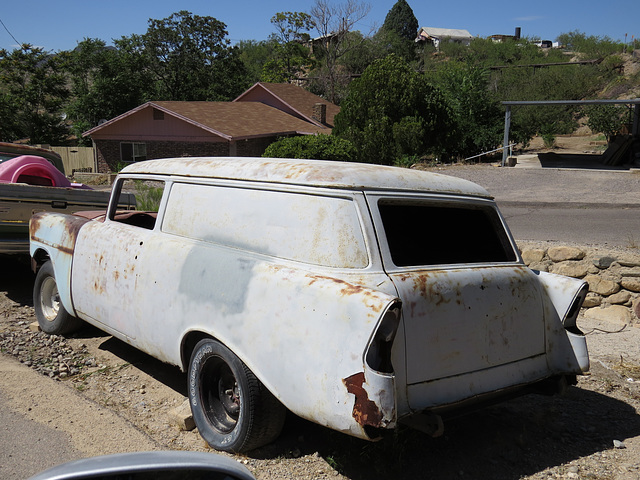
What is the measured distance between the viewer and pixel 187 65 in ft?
186

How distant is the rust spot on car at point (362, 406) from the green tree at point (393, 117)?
77.0 ft

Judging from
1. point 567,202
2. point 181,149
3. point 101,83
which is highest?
point 101,83

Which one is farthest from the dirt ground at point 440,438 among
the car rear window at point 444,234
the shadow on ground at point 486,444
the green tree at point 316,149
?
the green tree at point 316,149

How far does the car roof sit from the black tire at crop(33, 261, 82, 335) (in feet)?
7.12

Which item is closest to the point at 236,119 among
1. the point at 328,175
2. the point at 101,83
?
the point at 101,83

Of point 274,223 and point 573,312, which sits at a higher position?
point 274,223

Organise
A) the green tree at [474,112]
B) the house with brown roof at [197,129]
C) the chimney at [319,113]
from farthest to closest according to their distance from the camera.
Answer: the chimney at [319,113] → the house with brown roof at [197,129] → the green tree at [474,112]

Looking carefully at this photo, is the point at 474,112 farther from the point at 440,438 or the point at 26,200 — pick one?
the point at 440,438

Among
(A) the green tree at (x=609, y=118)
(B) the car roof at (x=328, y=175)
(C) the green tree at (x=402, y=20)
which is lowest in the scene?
(B) the car roof at (x=328, y=175)

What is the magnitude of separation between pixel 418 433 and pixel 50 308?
3940mm

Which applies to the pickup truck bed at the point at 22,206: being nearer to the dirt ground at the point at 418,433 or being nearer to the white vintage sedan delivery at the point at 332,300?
the dirt ground at the point at 418,433

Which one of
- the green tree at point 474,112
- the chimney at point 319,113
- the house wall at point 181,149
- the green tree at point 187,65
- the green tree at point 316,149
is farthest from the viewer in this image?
the green tree at point 187,65

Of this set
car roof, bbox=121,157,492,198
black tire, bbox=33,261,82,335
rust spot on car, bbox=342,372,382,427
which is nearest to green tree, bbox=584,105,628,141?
car roof, bbox=121,157,492,198

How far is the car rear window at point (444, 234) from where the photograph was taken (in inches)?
165
